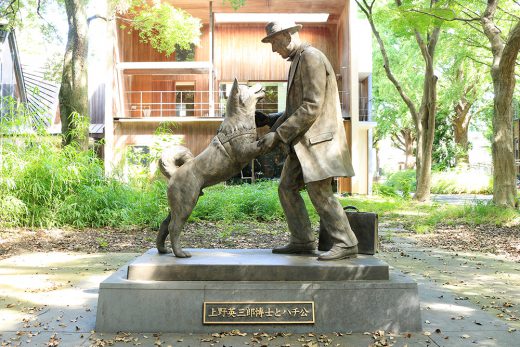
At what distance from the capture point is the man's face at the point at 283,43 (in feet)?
14.8

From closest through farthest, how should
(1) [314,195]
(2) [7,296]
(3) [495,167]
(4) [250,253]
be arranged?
1. (1) [314,195]
2. (4) [250,253]
3. (2) [7,296]
4. (3) [495,167]

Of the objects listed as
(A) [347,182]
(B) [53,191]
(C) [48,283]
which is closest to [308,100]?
(C) [48,283]

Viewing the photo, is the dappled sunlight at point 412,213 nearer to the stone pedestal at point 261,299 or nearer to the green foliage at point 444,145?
the stone pedestal at point 261,299

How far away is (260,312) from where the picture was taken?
4059mm

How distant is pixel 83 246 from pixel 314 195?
5.57 m

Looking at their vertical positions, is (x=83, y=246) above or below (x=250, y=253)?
below

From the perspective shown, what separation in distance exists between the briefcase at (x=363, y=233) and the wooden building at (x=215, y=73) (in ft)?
50.9

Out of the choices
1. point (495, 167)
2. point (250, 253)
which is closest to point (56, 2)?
point (495, 167)

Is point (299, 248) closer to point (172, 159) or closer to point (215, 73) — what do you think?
point (172, 159)

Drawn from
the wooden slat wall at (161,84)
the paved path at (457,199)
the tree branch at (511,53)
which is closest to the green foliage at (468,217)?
the paved path at (457,199)

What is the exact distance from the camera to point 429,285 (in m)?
5.89

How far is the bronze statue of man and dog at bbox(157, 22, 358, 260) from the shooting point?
171 inches

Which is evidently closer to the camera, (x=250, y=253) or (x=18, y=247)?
(x=250, y=253)

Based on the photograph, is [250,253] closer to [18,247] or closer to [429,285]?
[429,285]
